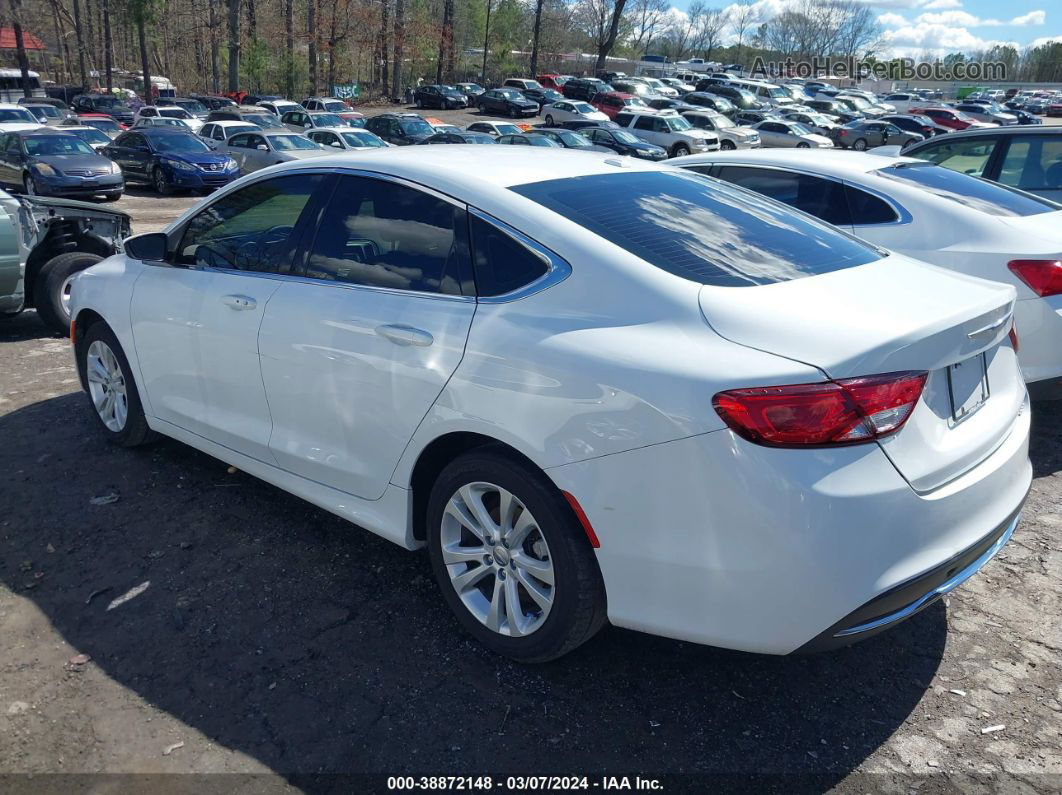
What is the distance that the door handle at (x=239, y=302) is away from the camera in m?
3.77

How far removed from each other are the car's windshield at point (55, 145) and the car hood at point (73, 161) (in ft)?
0.78

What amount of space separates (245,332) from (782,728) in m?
2.67

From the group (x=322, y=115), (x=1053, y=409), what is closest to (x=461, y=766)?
(x=1053, y=409)

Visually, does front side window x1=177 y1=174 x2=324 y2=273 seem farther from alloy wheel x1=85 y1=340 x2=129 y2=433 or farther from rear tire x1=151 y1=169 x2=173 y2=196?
rear tire x1=151 y1=169 x2=173 y2=196

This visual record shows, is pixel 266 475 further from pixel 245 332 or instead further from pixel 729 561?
pixel 729 561

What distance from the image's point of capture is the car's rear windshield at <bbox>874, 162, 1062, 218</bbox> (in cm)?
551

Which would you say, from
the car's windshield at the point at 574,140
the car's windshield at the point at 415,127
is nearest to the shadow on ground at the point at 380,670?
the car's windshield at the point at 574,140

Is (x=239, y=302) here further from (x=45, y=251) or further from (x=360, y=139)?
(x=360, y=139)

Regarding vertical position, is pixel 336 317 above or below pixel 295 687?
above

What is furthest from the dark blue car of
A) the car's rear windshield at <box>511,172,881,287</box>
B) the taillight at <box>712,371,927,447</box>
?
the taillight at <box>712,371,927,447</box>

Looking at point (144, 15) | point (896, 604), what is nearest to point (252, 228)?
point (896, 604)

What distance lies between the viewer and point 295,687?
2973mm

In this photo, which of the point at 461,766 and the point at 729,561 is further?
the point at 461,766

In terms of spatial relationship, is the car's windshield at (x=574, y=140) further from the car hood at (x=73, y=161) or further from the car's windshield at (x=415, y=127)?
the car hood at (x=73, y=161)
